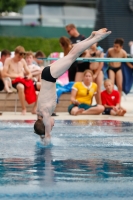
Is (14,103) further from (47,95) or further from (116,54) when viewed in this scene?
(47,95)

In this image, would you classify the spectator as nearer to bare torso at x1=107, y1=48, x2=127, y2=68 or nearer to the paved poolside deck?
bare torso at x1=107, y1=48, x2=127, y2=68

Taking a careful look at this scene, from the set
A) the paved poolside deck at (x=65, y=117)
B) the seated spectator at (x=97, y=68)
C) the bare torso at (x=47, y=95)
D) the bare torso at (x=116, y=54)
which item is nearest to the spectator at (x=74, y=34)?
the seated spectator at (x=97, y=68)

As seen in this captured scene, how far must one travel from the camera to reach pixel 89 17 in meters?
42.9

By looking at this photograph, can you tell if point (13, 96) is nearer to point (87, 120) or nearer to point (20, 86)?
point (20, 86)

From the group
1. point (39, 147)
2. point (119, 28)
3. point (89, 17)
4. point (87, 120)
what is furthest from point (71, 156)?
point (89, 17)

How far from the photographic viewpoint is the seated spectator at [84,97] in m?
13.7

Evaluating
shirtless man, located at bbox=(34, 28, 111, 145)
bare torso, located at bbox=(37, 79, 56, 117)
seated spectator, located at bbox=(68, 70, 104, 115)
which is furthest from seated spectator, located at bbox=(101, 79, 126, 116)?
bare torso, located at bbox=(37, 79, 56, 117)

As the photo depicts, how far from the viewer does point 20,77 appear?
14.0m

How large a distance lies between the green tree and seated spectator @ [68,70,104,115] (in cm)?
2822

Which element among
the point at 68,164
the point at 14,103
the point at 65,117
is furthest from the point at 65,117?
the point at 68,164

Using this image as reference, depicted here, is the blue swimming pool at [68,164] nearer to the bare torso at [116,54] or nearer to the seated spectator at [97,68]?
the seated spectator at [97,68]

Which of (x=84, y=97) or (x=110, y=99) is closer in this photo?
(x=84, y=97)

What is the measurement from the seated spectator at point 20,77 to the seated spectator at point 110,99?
5.00 feet

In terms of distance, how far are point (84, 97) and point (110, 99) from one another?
2.05ft
